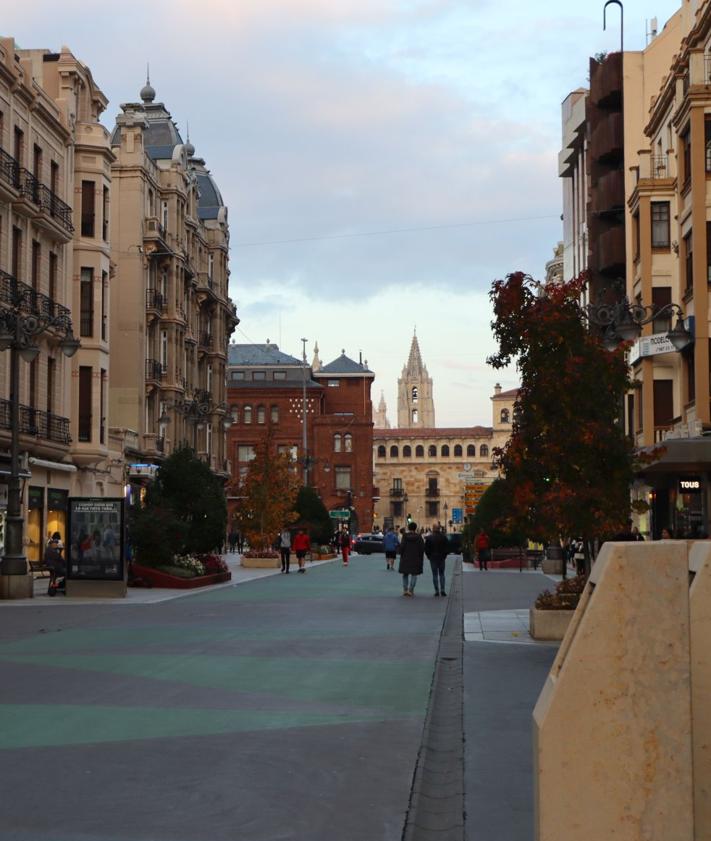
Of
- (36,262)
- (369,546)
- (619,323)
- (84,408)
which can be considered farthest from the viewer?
(369,546)

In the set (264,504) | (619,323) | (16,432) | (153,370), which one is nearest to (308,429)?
(153,370)

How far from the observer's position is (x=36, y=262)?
42125 mm

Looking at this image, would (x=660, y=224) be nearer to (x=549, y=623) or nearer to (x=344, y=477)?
(x=549, y=623)

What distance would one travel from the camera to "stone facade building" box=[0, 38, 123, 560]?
39.8 meters

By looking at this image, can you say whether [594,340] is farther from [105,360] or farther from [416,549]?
[105,360]

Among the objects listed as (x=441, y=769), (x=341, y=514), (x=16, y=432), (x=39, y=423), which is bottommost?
(x=441, y=769)

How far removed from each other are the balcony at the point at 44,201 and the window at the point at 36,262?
0.69 m

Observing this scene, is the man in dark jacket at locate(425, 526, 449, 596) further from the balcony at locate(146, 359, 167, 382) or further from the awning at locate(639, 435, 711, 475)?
the balcony at locate(146, 359, 167, 382)

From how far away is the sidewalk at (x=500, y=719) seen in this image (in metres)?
7.72

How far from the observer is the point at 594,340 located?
20.2 m

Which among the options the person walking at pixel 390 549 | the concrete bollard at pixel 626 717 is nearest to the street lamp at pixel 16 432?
the person walking at pixel 390 549

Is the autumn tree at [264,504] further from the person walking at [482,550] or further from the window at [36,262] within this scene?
the window at [36,262]

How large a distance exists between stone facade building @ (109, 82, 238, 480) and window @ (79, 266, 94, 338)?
7748 mm

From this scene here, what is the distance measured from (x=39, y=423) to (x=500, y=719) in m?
32.2
